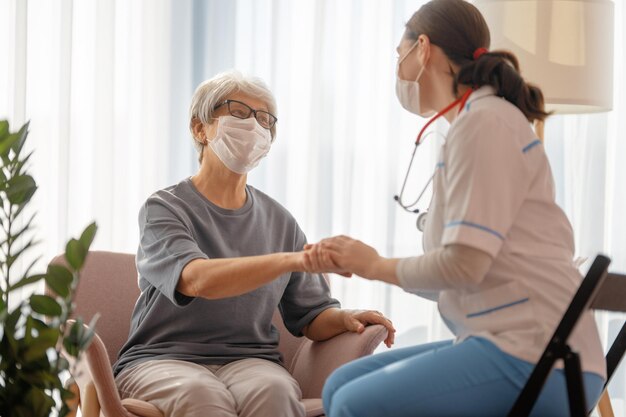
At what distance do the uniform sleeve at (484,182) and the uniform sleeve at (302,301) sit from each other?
0.85 metres

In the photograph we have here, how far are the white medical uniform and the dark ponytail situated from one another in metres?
0.07

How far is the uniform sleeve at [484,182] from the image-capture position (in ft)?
4.90

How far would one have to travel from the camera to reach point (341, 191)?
133 inches

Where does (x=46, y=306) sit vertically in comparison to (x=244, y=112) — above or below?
below

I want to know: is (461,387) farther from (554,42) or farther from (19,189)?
(554,42)

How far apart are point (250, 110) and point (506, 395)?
113 cm

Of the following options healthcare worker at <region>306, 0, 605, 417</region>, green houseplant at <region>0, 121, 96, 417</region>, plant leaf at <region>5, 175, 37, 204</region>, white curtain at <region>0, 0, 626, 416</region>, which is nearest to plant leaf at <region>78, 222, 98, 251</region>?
green houseplant at <region>0, 121, 96, 417</region>

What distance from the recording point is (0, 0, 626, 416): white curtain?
3264 millimetres

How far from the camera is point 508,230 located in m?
1.55

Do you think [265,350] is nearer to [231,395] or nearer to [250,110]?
[231,395]

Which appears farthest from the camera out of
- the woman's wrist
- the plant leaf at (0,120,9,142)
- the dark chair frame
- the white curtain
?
the white curtain

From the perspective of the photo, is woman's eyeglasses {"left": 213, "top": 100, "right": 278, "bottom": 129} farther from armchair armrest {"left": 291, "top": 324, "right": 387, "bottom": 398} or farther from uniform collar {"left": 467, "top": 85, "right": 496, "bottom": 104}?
uniform collar {"left": 467, "top": 85, "right": 496, "bottom": 104}

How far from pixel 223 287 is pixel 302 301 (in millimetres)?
396

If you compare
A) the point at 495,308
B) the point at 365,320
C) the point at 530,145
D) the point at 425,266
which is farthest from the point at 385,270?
the point at 365,320
